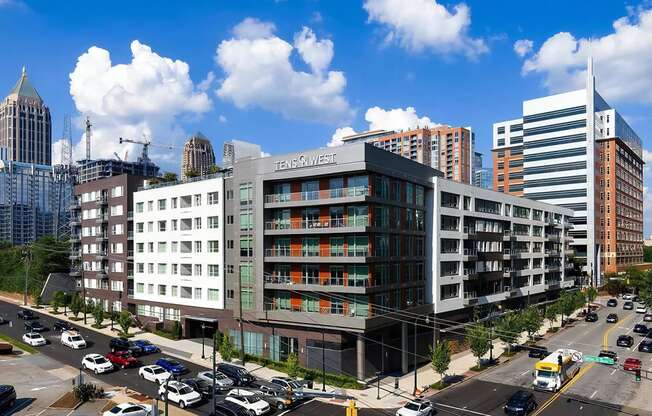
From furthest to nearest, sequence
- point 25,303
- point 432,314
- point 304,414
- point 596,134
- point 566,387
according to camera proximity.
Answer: point 596,134, point 25,303, point 432,314, point 566,387, point 304,414

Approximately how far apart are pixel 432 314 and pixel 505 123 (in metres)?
128

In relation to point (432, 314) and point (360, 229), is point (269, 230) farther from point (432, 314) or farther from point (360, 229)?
point (432, 314)

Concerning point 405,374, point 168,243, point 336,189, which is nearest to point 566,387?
point 405,374

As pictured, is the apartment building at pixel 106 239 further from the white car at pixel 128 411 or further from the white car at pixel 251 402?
the white car at pixel 251 402

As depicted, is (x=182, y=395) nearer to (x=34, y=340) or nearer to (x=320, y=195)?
(x=320, y=195)

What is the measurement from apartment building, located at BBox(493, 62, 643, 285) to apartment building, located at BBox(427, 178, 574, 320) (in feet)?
120

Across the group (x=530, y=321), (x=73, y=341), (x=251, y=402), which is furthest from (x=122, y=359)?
(x=530, y=321)

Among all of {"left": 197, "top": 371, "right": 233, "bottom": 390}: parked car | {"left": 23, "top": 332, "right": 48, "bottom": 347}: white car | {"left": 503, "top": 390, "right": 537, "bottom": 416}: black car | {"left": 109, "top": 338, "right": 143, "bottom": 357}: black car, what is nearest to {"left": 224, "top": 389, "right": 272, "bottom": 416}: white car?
{"left": 197, "top": 371, "right": 233, "bottom": 390}: parked car

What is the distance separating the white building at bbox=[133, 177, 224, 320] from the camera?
69.8 metres

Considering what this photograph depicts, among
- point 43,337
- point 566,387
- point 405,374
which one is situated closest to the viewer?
point 566,387

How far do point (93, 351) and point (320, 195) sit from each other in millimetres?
38304

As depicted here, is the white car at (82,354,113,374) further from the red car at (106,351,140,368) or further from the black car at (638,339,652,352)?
the black car at (638,339,652,352)

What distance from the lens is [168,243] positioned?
77.6m

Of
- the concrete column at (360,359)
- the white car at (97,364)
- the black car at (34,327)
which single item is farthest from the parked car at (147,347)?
the concrete column at (360,359)
